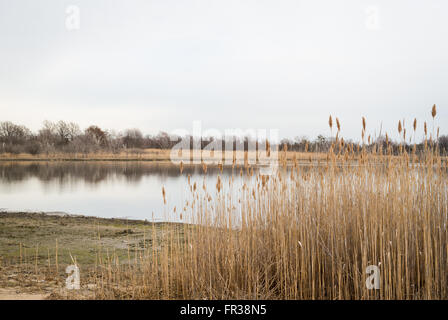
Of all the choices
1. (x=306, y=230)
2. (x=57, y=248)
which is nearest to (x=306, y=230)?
(x=306, y=230)

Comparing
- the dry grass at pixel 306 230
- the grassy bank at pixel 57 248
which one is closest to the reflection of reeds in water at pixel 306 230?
the dry grass at pixel 306 230

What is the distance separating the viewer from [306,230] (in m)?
3.45

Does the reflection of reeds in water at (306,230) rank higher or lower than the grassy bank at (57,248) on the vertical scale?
higher

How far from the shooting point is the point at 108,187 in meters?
21.8

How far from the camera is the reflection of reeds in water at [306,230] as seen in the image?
10.5 feet

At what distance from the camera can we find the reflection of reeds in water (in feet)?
10.5

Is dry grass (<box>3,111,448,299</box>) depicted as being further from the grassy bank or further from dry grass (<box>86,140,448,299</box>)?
the grassy bank

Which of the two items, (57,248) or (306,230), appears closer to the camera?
(306,230)

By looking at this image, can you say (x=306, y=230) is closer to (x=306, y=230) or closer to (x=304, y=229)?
(x=306, y=230)

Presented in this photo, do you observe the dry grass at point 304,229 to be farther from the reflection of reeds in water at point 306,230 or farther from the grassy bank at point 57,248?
the grassy bank at point 57,248

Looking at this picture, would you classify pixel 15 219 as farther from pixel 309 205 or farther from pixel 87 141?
pixel 87 141

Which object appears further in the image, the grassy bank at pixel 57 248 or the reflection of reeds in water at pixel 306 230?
the grassy bank at pixel 57 248

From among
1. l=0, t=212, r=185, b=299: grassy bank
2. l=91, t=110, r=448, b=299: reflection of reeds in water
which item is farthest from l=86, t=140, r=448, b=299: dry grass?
l=0, t=212, r=185, b=299: grassy bank
